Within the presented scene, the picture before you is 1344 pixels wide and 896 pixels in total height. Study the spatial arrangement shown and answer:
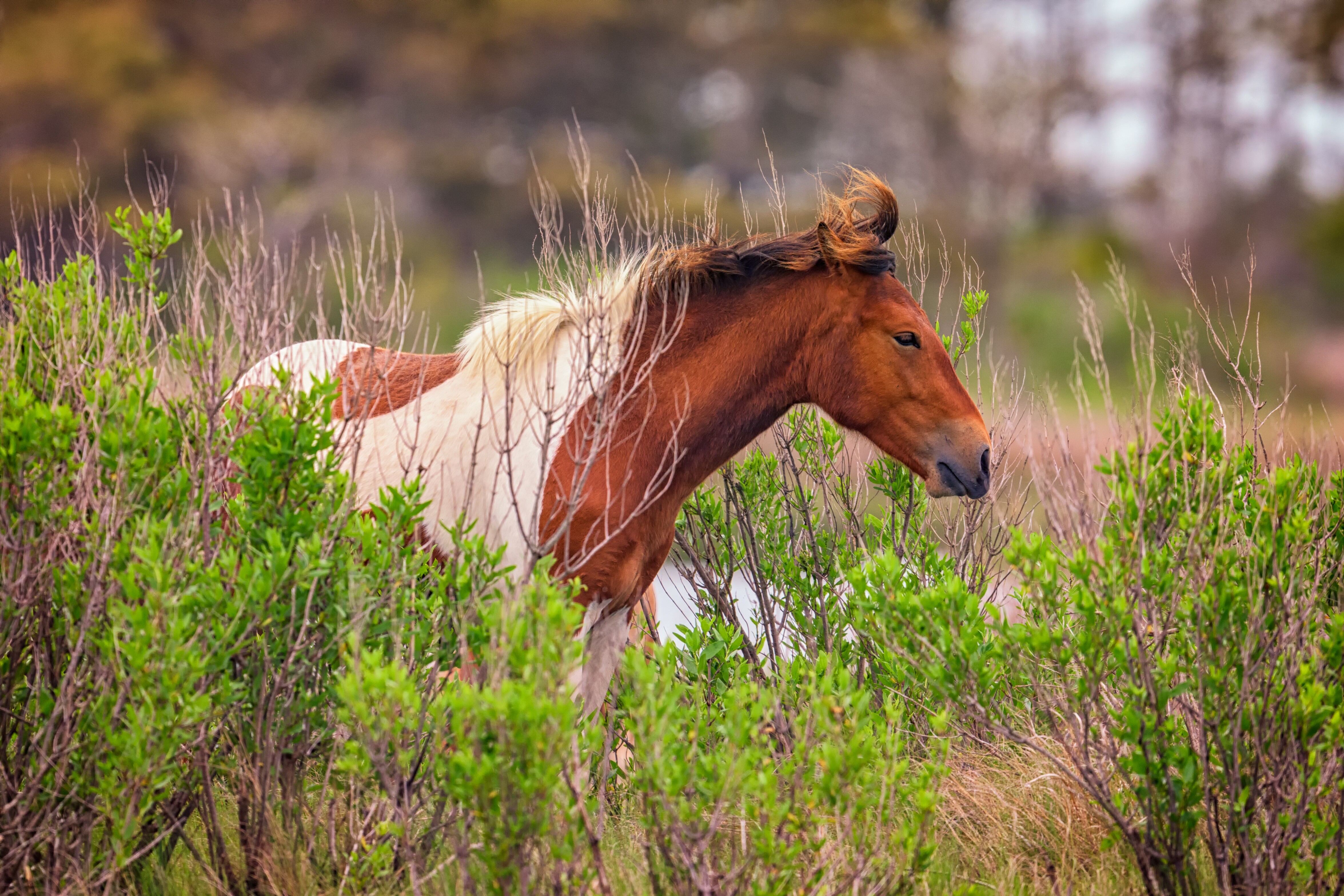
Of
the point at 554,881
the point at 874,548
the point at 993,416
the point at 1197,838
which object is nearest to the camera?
the point at 554,881

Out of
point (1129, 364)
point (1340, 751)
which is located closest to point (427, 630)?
point (1340, 751)

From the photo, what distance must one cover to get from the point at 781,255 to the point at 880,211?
48 centimetres

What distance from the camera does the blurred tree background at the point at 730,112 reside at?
20.8m

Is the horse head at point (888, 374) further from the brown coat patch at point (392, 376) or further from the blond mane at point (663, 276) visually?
the brown coat patch at point (392, 376)

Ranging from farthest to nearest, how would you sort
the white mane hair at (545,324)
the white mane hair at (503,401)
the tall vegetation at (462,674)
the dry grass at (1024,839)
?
the white mane hair at (545,324) < the white mane hair at (503,401) < the dry grass at (1024,839) < the tall vegetation at (462,674)

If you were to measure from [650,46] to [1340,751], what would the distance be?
924 inches

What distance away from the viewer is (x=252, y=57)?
2300 cm

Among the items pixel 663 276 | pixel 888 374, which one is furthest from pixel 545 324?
pixel 888 374

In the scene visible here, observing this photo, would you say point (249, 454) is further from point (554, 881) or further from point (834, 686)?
point (834, 686)

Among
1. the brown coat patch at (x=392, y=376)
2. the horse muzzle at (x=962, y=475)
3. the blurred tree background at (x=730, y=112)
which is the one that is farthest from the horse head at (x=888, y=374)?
the blurred tree background at (x=730, y=112)

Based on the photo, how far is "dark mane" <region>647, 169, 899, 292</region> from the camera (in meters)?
4.29

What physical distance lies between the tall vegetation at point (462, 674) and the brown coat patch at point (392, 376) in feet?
0.89

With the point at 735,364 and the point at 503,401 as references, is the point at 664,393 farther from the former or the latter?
the point at 503,401

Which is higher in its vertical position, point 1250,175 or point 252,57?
point 1250,175
